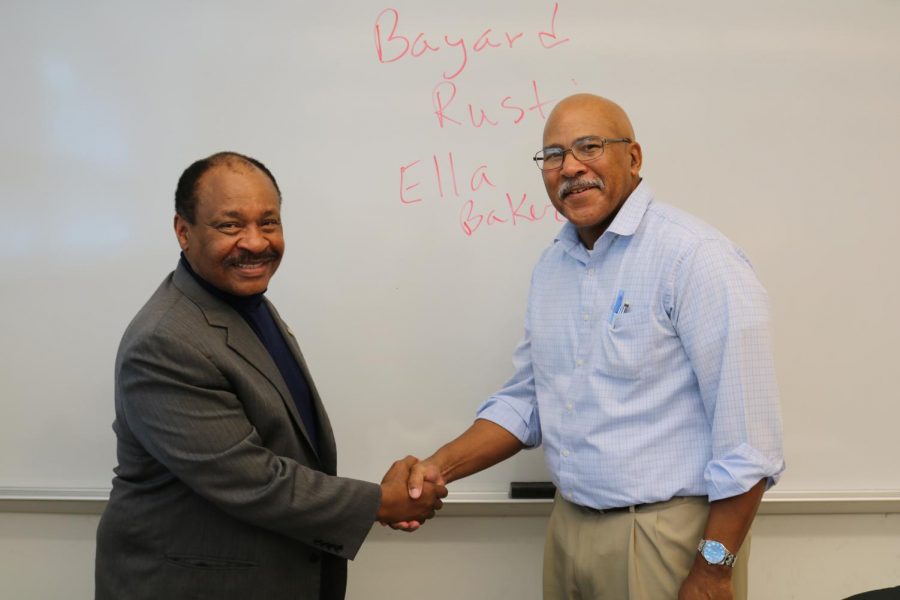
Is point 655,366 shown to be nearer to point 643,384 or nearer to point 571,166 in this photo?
point 643,384

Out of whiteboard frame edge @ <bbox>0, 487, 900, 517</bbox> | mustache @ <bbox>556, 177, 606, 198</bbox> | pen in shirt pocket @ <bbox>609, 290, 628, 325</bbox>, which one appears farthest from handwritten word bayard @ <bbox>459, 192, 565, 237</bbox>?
whiteboard frame edge @ <bbox>0, 487, 900, 517</bbox>

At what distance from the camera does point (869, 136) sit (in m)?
2.12

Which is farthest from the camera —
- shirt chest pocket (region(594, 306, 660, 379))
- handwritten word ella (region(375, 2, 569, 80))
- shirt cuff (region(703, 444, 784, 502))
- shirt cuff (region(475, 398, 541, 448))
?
handwritten word ella (region(375, 2, 569, 80))

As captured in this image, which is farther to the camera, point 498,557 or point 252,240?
point 498,557

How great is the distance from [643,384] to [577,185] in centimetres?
48

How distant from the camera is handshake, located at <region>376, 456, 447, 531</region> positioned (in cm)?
176

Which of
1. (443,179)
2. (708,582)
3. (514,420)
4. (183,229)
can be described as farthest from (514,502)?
(183,229)

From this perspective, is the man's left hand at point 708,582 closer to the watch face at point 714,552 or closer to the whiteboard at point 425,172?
the watch face at point 714,552

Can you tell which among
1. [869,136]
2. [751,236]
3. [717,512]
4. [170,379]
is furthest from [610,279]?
[869,136]

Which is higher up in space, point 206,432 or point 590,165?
point 590,165

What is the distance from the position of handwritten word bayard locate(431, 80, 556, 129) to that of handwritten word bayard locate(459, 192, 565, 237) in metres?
0.25

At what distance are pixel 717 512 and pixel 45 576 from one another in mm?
2108

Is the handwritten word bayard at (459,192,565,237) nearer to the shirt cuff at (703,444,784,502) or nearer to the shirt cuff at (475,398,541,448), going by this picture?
the shirt cuff at (475,398,541,448)

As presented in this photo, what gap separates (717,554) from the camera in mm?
1423
